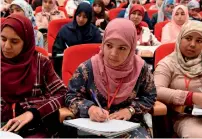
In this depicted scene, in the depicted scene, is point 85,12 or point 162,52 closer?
point 162,52

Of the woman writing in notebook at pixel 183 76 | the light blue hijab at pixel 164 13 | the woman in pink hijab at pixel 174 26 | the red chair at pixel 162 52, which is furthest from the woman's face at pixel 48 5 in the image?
the woman writing in notebook at pixel 183 76

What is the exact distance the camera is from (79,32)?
3408 mm

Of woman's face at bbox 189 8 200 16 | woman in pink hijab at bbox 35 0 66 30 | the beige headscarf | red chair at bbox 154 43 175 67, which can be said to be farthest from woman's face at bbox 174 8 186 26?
the beige headscarf

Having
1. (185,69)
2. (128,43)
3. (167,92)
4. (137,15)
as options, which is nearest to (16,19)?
(128,43)

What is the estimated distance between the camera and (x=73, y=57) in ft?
6.96

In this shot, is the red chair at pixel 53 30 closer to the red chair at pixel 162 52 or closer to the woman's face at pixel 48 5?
the woman's face at pixel 48 5

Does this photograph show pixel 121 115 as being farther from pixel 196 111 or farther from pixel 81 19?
pixel 81 19

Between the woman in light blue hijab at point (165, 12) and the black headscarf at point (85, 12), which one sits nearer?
the black headscarf at point (85, 12)

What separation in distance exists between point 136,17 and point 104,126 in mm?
2665

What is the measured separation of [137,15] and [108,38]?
8.03ft

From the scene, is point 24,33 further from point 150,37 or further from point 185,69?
point 150,37

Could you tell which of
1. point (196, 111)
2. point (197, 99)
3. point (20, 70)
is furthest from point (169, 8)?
point (20, 70)

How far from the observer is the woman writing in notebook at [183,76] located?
1829 millimetres

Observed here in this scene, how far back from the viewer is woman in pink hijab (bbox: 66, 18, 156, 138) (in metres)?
1.63
